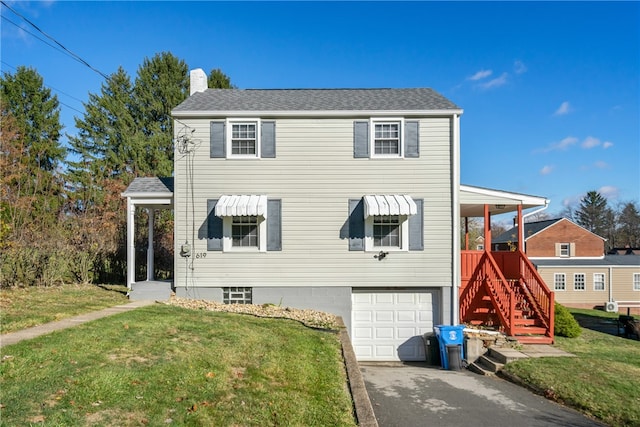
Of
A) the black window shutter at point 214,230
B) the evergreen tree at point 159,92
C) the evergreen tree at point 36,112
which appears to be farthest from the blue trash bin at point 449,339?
the evergreen tree at point 36,112

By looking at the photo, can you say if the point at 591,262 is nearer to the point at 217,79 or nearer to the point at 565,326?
the point at 565,326

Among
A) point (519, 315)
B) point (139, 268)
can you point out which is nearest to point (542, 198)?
point (519, 315)

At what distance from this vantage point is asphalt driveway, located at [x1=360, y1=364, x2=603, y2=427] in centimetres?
640

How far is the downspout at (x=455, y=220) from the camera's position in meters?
12.2

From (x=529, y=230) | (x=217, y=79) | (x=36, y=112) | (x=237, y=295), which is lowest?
(x=237, y=295)

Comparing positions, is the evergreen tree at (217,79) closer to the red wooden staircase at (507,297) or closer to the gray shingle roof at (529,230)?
the red wooden staircase at (507,297)

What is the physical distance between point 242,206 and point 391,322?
19.5ft

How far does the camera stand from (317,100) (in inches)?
524

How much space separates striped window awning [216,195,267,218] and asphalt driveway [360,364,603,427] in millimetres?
5434

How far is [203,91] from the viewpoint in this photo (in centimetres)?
1454

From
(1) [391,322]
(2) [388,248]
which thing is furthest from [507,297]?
(2) [388,248]

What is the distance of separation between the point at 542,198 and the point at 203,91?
493 inches

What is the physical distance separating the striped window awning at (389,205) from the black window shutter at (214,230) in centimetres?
456

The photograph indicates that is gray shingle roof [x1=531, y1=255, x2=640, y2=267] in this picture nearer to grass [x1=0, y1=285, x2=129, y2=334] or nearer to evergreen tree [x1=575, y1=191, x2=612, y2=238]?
grass [x1=0, y1=285, x2=129, y2=334]
